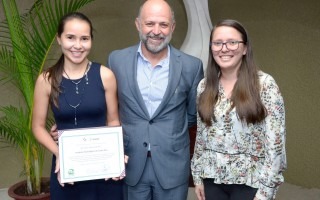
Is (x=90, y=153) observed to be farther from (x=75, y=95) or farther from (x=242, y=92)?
(x=242, y=92)

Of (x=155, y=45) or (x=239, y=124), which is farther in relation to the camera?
(x=155, y=45)

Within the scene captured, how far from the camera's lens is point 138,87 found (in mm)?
1840

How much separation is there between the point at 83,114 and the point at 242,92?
27.0 inches

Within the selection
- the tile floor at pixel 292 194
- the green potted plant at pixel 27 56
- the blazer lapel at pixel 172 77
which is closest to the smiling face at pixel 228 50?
the blazer lapel at pixel 172 77

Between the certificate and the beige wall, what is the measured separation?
203 cm

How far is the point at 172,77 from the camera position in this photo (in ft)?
6.12

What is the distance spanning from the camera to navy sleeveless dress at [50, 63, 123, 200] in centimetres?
171

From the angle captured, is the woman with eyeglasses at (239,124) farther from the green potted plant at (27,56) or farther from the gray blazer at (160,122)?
the green potted plant at (27,56)

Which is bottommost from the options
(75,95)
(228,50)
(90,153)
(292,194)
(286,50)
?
(292,194)

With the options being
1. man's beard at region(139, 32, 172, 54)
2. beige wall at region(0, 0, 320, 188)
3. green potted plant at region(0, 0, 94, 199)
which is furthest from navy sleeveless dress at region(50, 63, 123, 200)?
beige wall at region(0, 0, 320, 188)

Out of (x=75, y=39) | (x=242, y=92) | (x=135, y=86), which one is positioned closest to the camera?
(x=242, y=92)

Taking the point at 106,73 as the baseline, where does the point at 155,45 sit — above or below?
above

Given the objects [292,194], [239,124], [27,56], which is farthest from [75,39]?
[292,194]

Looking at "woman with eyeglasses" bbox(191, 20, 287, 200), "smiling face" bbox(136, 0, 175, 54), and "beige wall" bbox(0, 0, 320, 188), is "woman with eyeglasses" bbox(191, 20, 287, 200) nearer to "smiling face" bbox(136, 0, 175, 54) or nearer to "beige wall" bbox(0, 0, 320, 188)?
"smiling face" bbox(136, 0, 175, 54)
